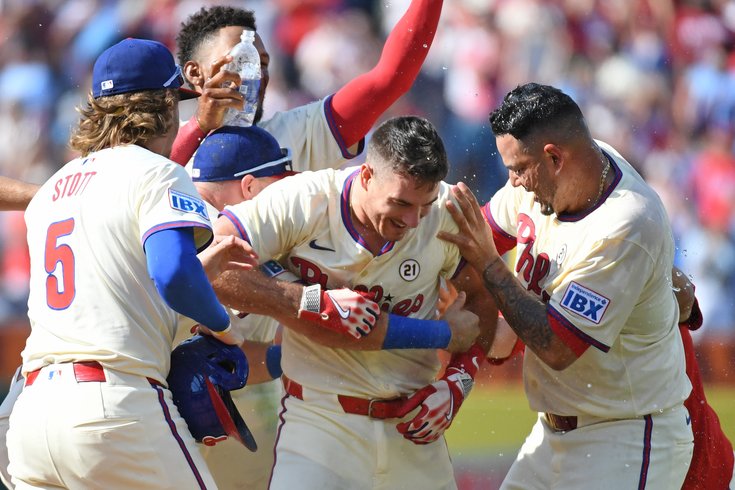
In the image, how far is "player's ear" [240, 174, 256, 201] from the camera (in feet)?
15.7

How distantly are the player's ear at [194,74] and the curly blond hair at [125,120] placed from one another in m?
1.70

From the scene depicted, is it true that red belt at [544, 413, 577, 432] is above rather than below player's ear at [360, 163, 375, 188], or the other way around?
below

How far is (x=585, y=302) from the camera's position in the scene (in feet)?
14.1

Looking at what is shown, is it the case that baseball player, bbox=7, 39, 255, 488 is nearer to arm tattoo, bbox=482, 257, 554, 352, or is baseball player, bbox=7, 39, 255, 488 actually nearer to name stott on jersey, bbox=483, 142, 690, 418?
arm tattoo, bbox=482, 257, 554, 352

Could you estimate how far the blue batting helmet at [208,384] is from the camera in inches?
149

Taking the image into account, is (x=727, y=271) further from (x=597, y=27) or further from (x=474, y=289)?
(x=474, y=289)

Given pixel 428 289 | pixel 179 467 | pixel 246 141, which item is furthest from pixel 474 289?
pixel 179 467

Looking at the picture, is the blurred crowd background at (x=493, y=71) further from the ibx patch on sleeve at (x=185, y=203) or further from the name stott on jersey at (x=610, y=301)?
the ibx patch on sleeve at (x=185, y=203)

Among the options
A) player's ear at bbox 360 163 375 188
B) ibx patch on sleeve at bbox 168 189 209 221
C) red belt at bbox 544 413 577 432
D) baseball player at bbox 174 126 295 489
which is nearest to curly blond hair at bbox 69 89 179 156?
ibx patch on sleeve at bbox 168 189 209 221

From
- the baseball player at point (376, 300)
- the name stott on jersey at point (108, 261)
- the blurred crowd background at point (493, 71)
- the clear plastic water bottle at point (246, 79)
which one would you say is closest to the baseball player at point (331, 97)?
the clear plastic water bottle at point (246, 79)

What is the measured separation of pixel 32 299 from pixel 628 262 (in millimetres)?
2319

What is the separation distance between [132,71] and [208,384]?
1178mm

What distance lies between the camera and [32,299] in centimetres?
376

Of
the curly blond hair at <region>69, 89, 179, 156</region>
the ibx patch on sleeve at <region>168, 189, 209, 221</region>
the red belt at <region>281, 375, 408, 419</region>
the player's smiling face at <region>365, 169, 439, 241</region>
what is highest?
the curly blond hair at <region>69, 89, 179, 156</region>
